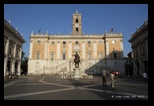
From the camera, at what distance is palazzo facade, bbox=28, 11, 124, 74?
2159 inches

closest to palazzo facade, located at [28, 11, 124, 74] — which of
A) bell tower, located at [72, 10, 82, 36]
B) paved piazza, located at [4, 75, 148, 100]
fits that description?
bell tower, located at [72, 10, 82, 36]

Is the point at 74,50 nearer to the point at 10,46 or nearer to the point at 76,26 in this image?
the point at 76,26

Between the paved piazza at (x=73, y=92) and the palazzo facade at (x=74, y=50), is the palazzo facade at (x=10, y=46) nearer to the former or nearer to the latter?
the palazzo facade at (x=74, y=50)

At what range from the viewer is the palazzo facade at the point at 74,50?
2159 inches

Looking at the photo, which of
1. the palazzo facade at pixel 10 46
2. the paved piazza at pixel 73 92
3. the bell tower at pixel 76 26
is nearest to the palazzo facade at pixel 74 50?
the bell tower at pixel 76 26

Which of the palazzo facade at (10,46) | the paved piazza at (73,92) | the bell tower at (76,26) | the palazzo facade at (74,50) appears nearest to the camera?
the paved piazza at (73,92)

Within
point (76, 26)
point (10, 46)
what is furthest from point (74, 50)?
point (10, 46)

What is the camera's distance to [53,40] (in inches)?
2272

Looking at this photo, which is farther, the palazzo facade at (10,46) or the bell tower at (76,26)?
the bell tower at (76,26)

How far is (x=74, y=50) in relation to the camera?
57219 mm

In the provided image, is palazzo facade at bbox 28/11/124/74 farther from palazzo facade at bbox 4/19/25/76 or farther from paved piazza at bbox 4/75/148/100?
paved piazza at bbox 4/75/148/100

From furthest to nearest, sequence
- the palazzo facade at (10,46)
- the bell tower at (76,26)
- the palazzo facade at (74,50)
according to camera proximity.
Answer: the bell tower at (76,26)
the palazzo facade at (74,50)
the palazzo facade at (10,46)

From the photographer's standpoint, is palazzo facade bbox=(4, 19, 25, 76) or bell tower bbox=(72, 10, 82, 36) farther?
bell tower bbox=(72, 10, 82, 36)
